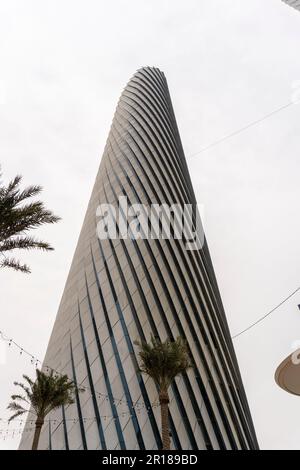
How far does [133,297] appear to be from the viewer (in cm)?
3056

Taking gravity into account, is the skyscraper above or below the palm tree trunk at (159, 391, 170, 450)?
above

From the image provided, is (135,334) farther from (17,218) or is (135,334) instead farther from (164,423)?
(17,218)

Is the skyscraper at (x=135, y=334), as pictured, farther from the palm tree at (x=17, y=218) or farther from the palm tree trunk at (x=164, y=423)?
the palm tree at (x=17, y=218)

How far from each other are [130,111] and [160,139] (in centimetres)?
→ 876

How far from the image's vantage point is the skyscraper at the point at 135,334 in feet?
79.9

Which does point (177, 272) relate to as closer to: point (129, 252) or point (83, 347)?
point (129, 252)

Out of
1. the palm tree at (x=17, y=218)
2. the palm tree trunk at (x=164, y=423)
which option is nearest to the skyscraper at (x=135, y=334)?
the palm tree trunk at (x=164, y=423)

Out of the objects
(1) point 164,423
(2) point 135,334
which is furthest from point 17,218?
(2) point 135,334

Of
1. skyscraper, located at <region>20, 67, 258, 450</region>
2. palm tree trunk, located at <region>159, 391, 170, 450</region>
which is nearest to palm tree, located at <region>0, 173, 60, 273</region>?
palm tree trunk, located at <region>159, 391, 170, 450</region>

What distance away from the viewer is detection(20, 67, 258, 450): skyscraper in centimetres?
2436

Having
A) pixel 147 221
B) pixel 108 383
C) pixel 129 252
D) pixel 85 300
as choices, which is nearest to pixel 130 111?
pixel 147 221

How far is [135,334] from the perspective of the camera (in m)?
28.2

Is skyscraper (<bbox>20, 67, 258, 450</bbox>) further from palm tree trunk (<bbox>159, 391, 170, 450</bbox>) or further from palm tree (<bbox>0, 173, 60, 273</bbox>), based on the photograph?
palm tree (<bbox>0, 173, 60, 273</bbox>)

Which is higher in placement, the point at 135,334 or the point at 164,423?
the point at 135,334
